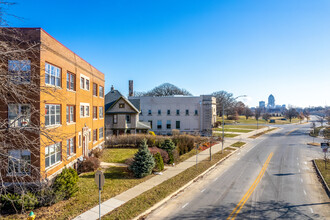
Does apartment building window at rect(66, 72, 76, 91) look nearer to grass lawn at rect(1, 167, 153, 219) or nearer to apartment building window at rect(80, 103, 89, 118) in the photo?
apartment building window at rect(80, 103, 89, 118)

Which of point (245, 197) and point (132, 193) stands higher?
point (132, 193)

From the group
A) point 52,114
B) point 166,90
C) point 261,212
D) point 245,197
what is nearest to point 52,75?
point 52,114

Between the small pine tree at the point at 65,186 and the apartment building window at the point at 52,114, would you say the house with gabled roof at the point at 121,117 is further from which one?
the small pine tree at the point at 65,186

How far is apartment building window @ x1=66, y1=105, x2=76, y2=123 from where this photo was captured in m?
17.6

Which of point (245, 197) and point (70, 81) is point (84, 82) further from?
point (245, 197)

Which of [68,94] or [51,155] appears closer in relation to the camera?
[51,155]

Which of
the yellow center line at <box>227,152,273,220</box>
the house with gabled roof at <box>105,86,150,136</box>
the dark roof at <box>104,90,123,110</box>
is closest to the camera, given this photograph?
the yellow center line at <box>227,152,273,220</box>

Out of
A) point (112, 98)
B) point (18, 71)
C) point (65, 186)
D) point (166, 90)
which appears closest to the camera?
point (18, 71)

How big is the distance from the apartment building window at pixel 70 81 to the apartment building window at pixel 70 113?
1.59 m

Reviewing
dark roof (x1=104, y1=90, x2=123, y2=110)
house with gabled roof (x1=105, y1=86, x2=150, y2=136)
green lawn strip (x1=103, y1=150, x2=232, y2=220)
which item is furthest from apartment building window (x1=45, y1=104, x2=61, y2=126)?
dark roof (x1=104, y1=90, x2=123, y2=110)

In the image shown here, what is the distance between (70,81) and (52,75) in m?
3.25

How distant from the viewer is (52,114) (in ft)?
48.9

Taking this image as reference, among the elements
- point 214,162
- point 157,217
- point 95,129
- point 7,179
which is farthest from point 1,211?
point 214,162

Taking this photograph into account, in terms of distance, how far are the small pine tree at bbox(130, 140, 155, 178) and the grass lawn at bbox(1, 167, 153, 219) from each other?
1.50ft
